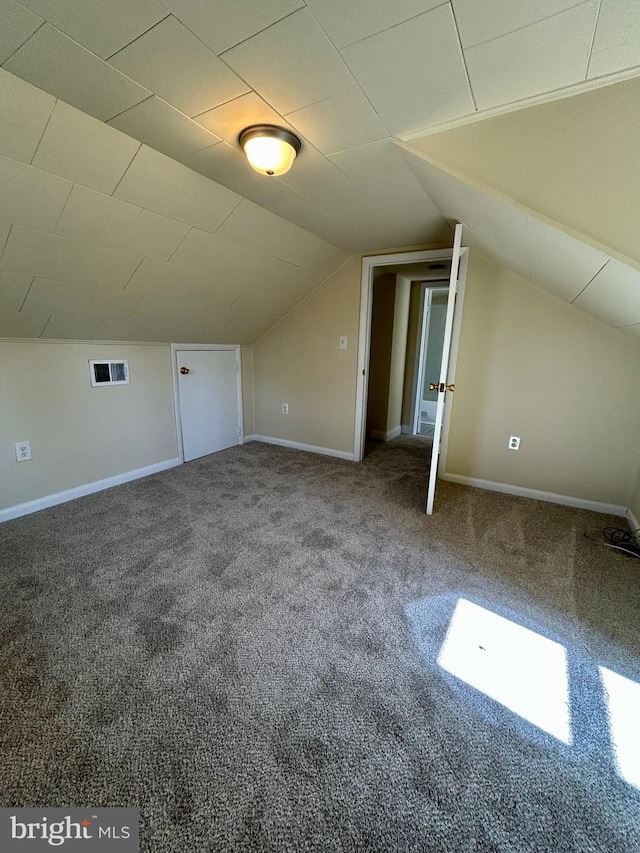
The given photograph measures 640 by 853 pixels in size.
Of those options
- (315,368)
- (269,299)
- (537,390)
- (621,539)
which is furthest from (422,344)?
(621,539)

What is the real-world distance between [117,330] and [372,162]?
82.0 inches

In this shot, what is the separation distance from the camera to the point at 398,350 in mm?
4203

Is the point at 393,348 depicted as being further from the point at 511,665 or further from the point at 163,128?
the point at 511,665

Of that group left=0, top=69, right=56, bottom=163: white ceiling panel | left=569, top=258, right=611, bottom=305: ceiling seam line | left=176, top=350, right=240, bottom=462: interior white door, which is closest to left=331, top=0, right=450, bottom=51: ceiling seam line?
left=569, top=258, right=611, bottom=305: ceiling seam line

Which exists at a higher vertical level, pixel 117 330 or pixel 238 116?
pixel 238 116

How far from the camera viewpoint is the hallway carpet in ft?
2.82

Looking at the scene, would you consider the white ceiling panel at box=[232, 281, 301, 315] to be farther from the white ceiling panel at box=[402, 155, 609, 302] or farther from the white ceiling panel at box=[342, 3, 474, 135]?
the white ceiling panel at box=[342, 3, 474, 135]

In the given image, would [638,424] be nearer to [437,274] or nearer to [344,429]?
[344,429]

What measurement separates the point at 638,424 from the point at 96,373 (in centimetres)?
385

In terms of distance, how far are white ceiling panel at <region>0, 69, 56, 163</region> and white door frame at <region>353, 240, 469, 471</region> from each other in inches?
91.4

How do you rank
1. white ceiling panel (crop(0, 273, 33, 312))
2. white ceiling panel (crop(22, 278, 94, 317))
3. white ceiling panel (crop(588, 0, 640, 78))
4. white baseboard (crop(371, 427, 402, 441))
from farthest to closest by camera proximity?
white baseboard (crop(371, 427, 402, 441))
white ceiling panel (crop(22, 278, 94, 317))
white ceiling panel (crop(0, 273, 33, 312))
white ceiling panel (crop(588, 0, 640, 78))

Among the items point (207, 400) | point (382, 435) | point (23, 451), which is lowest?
point (382, 435)

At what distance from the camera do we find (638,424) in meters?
2.24

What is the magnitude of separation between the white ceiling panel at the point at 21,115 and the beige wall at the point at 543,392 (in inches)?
103
